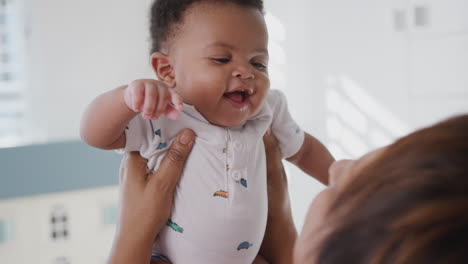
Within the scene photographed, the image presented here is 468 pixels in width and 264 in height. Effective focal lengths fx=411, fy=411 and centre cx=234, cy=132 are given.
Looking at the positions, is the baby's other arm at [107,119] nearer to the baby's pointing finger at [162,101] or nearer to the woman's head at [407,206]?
the baby's pointing finger at [162,101]

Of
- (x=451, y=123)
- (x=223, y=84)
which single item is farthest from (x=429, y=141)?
(x=223, y=84)

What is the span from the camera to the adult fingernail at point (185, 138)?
754 millimetres

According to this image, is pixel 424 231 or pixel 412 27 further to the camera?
pixel 412 27

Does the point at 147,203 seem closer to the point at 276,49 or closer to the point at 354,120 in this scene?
the point at 354,120

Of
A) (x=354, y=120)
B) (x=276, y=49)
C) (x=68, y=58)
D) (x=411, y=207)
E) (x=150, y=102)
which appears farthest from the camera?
(x=276, y=49)

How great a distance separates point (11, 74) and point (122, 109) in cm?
176

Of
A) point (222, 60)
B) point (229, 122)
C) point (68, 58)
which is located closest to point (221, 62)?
point (222, 60)

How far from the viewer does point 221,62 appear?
0.76 metres

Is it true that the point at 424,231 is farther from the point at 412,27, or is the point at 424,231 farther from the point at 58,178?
the point at 412,27

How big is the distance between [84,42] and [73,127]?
1.40ft

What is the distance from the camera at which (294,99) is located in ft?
7.71

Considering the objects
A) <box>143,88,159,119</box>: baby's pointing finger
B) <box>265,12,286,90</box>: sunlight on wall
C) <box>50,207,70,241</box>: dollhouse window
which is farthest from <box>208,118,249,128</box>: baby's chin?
<box>265,12,286,90</box>: sunlight on wall

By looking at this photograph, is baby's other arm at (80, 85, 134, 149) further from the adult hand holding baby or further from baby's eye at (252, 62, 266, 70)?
baby's eye at (252, 62, 266, 70)

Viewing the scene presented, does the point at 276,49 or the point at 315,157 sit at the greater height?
the point at 276,49
